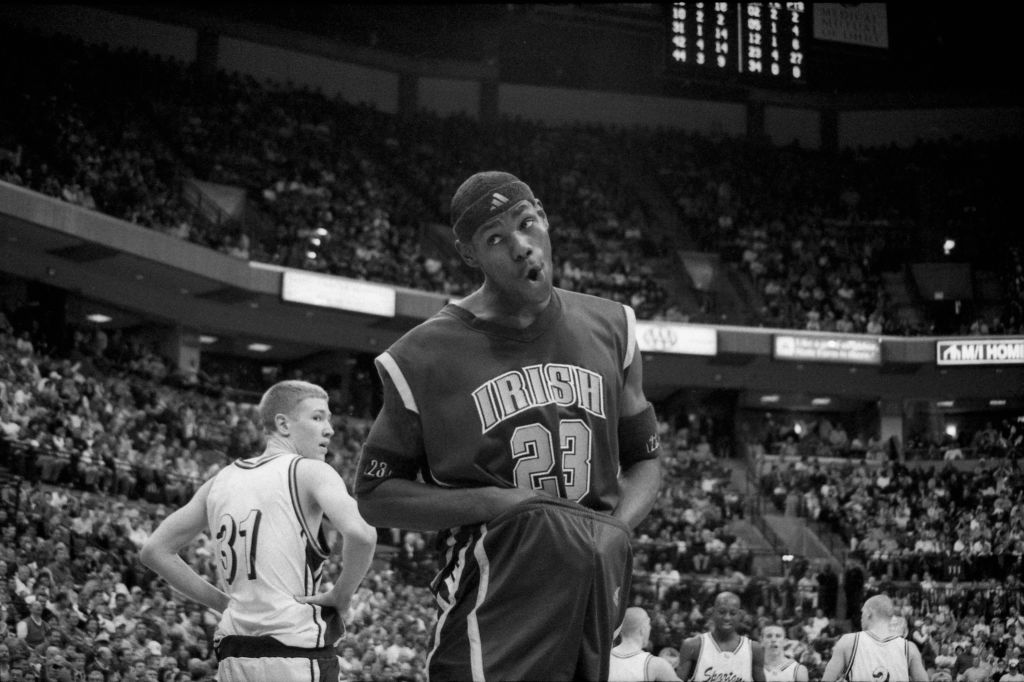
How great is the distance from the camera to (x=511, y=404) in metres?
2.83

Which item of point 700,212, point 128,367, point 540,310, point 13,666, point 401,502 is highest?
point 700,212

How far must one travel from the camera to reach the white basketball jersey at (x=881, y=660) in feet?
28.3

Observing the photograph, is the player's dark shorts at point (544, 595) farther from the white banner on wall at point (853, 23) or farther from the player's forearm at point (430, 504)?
the white banner on wall at point (853, 23)

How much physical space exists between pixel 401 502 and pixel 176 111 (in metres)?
32.8

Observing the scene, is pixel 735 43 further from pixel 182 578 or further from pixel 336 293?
pixel 182 578

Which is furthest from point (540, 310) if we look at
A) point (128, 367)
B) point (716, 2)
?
point (716, 2)

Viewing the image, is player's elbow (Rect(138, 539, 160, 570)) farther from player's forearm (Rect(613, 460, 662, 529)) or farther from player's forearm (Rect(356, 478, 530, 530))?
player's forearm (Rect(613, 460, 662, 529))

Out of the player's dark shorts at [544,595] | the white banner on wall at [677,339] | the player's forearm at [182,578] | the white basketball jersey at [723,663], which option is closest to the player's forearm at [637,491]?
the player's dark shorts at [544,595]

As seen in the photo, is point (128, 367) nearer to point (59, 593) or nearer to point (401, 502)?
point (59, 593)

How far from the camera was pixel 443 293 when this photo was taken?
33.1 metres

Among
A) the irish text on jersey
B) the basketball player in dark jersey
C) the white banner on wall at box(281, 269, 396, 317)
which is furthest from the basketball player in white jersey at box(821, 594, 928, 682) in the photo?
the white banner on wall at box(281, 269, 396, 317)

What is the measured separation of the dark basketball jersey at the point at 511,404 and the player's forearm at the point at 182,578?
2.54m

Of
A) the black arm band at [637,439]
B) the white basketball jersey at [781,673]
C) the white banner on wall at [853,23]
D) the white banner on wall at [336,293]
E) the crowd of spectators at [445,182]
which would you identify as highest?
the white banner on wall at [853,23]

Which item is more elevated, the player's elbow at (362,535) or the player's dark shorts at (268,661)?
the player's elbow at (362,535)
